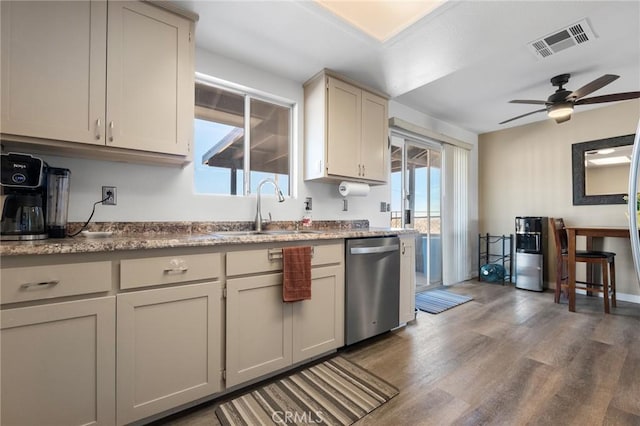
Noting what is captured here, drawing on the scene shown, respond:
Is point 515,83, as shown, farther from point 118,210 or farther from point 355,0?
point 118,210

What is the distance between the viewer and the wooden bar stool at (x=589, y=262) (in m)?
2.99

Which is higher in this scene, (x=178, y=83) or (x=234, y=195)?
(x=178, y=83)

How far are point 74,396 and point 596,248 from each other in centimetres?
539

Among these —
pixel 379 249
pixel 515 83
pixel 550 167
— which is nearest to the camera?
pixel 379 249

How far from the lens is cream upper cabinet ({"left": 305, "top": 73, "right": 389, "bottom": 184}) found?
245 cm

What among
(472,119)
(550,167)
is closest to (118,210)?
(472,119)

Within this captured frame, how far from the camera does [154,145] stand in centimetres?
163

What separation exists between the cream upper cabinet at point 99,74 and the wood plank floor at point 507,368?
1.62 metres

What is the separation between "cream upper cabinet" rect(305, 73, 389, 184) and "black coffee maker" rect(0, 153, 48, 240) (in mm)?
1823

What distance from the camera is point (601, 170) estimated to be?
360cm

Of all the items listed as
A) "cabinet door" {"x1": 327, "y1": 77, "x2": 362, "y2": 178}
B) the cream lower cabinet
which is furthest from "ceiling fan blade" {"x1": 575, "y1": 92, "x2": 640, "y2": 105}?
the cream lower cabinet

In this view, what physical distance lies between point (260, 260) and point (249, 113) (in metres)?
1.46

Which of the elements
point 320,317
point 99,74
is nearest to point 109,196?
point 99,74

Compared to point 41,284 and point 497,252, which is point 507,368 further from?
point 497,252
